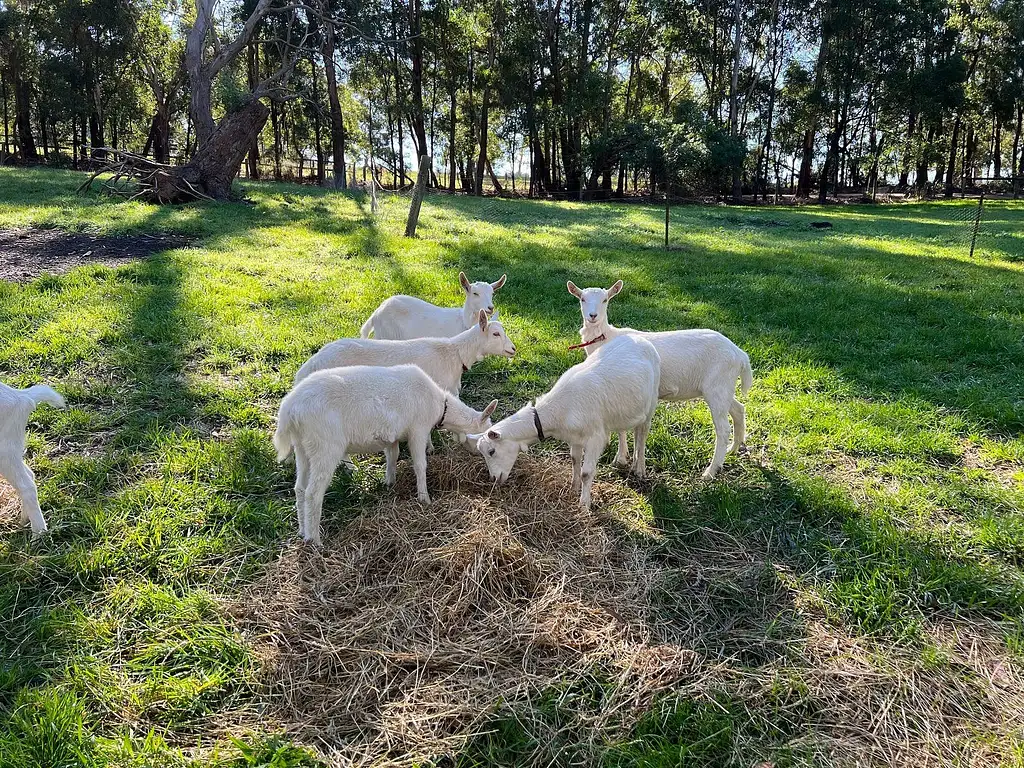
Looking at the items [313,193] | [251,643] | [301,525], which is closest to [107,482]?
[301,525]

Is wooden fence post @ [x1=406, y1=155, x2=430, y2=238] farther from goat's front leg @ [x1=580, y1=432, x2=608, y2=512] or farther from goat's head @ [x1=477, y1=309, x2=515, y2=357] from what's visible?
goat's front leg @ [x1=580, y1=432, x2=608, y2=512]

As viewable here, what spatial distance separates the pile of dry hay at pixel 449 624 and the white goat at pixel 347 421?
34 centimetres

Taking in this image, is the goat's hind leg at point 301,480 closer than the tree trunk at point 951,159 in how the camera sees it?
Yes

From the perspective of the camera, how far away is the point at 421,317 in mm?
6023

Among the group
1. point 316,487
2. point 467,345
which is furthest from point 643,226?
point 316,487

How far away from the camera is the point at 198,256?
33.6 feet

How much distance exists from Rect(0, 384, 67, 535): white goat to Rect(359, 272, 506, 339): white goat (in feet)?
9.18

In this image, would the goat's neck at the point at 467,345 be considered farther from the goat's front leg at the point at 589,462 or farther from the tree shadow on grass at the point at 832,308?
the tree shadow on grass at the point at 832,308

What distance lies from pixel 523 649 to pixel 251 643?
126cm

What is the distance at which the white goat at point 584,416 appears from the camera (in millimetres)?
4117

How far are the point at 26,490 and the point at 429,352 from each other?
2.64 meters

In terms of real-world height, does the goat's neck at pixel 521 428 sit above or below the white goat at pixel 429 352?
below

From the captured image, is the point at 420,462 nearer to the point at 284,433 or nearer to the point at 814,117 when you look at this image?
the point at 284,433

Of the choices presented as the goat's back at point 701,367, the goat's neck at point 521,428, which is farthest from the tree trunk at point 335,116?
the goat's neck at point 521,428
